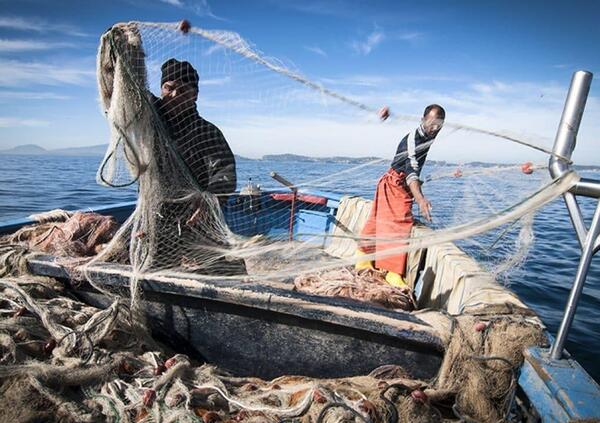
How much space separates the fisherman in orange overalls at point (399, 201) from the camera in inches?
169

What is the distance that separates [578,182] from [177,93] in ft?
9.89

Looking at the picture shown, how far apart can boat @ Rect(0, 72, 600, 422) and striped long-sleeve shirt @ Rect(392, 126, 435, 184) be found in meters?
1.32

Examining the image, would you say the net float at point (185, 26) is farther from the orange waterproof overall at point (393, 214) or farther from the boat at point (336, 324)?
the orange waterproof overall at point (393, 214)

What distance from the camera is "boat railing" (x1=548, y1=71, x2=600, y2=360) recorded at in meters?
1.74

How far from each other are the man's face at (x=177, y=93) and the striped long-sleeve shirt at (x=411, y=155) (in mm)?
2363

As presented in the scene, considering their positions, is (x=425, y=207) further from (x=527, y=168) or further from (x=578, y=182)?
(x=578, y=182)

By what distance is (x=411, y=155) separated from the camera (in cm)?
417

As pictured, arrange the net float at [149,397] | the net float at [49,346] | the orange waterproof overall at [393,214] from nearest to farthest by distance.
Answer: the net float at [149,397] < the net float at [49,346] < the orange waterproof overall at [393,214]

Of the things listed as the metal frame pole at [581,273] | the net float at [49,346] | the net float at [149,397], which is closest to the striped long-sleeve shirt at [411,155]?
the metal frame pole at [581,273]

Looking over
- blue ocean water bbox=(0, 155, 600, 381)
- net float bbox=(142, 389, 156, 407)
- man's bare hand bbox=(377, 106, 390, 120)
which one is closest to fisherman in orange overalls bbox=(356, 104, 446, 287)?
blue ocean water bbox=(0, 155, 600, 381)

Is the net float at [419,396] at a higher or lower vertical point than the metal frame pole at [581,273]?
lower

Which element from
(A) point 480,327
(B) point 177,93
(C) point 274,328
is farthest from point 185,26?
(A) point 480,327

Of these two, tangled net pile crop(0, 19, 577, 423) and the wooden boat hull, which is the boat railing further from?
the wooden boat hull

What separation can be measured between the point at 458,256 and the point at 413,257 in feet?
2.58
